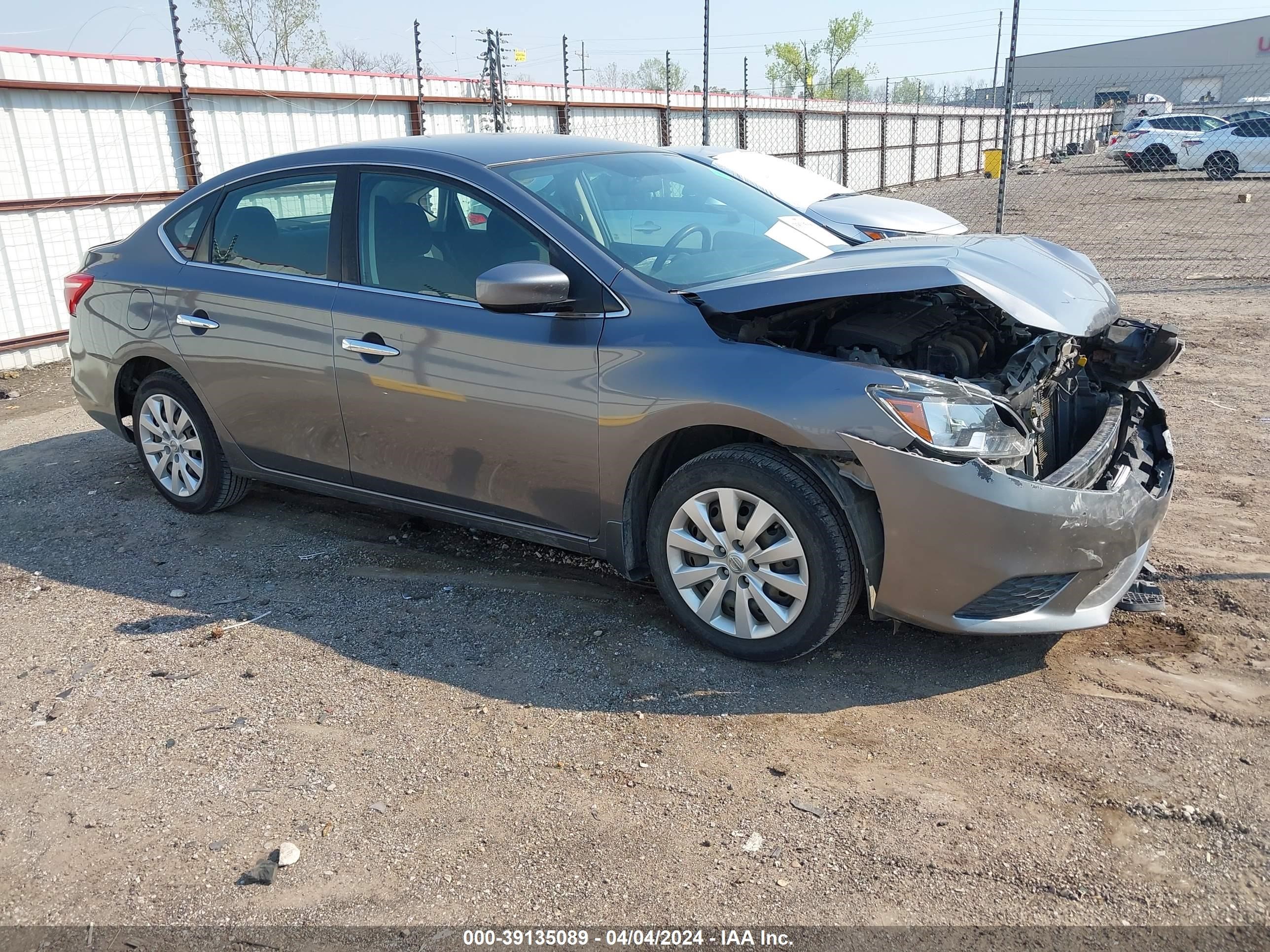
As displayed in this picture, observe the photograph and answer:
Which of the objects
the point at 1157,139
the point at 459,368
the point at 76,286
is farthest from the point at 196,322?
the point at 1157,139

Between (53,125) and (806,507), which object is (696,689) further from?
(53,125)

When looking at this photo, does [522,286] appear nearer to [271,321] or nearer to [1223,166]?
[271,321]

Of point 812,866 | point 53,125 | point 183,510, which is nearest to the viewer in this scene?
point 812,866

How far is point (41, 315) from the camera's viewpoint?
9250mm

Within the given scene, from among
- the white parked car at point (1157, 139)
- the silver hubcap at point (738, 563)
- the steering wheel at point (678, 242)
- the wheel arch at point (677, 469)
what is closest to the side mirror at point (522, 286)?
the steering wheel at point (678, 242)

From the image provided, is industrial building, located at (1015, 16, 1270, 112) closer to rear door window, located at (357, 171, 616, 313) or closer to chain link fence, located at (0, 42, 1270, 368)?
chain link fence, located at (0, 42, 1270, 368)

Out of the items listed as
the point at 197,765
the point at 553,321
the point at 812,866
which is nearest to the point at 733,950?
the point at 812,866

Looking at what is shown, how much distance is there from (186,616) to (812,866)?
2864 millimetres

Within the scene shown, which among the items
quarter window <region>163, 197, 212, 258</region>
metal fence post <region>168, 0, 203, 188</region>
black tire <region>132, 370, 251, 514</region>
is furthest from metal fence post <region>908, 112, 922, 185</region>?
black tire <region>132, 370, 251, 514</region>

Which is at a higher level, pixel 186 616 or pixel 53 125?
pixel 53 125

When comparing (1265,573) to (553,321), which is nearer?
(553,321)

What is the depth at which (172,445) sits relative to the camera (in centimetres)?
525

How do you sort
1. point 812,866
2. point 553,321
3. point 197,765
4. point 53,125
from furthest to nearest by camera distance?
point 53,125, point 553,321, point 197,765, point 812,866

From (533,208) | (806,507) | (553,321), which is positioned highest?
(533,208)
